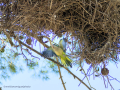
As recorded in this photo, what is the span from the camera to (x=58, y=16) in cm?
88

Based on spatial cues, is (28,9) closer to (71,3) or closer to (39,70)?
(71,3)

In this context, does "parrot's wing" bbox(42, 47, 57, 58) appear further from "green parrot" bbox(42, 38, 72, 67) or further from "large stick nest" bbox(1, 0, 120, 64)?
"large stick nest" bbox(1, 0, 120, 64)

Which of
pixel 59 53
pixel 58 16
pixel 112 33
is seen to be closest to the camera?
pixel 112 33

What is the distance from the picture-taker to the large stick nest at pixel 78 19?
2.56 ft

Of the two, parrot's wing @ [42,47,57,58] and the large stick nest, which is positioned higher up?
the large stick nest

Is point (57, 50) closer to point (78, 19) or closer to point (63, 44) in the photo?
point (63, 44)

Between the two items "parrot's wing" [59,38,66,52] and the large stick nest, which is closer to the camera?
the large stick nest

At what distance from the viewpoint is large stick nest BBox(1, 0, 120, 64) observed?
2.56 feet

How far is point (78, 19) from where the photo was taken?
2.85ft

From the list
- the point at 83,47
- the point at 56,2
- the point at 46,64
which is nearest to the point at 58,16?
the point at 56,2

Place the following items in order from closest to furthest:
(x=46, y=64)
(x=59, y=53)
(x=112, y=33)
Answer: (x=112, y=33) < (x=59, y=53) < (x=46, y=64)

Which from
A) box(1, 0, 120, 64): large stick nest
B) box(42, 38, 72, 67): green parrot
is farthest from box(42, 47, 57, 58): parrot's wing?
box(1, 0, 120, 64): large stick nest

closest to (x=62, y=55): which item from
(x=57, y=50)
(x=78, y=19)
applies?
(x=57, y=50)

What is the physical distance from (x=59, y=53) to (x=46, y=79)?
0.49 m
